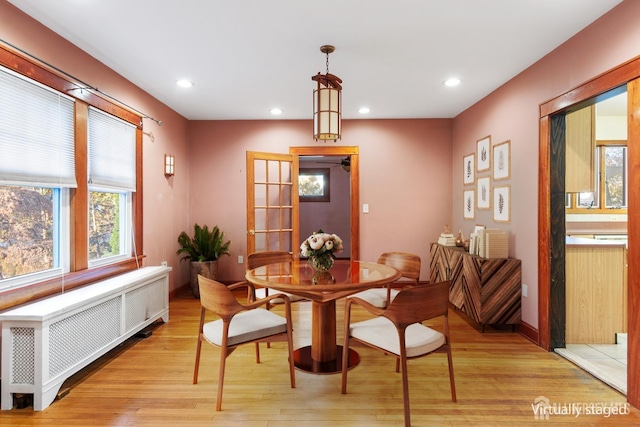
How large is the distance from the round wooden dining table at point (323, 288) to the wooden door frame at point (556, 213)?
1.36 m

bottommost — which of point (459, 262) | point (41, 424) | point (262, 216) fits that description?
point (41, 424)

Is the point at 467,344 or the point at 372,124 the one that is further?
the point at 372,124

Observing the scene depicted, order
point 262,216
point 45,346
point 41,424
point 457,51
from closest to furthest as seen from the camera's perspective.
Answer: point 41,424
point 45,346
point 457,51
point 262,216

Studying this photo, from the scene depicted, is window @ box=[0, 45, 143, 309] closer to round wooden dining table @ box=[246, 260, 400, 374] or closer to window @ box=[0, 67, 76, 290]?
window @ box=[0, 67, 76, 290]

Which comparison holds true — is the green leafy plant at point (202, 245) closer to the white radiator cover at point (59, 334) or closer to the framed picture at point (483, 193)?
the white radiator cover at point (59, 334)

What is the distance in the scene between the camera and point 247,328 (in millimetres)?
2234

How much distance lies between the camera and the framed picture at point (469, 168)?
4.44m

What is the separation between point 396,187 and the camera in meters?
5.17

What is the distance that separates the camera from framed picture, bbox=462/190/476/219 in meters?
4.44

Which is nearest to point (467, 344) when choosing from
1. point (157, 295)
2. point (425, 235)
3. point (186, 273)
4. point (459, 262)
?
point (459, 262)

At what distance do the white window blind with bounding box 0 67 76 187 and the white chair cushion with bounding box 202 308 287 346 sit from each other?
5.11ft

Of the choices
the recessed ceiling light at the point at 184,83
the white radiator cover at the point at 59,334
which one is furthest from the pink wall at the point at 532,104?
the white radiator cover at the point at 59,334

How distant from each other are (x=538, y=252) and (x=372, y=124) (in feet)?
9.34

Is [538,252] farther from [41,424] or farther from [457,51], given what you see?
[41,424]
